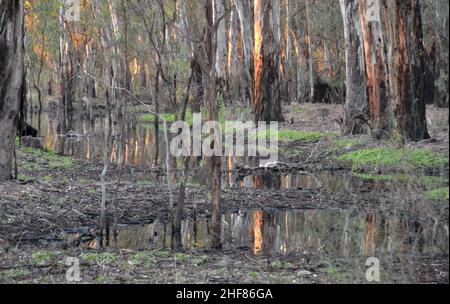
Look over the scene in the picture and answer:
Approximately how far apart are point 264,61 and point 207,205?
10339 millimetres

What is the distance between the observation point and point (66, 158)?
16391mm

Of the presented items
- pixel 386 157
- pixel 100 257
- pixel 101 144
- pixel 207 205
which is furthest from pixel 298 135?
pixel 100 257

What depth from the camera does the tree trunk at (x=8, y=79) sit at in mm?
11875

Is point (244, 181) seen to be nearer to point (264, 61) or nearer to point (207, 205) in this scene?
point (207, 205)

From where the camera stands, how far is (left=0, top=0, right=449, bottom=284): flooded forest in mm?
6719

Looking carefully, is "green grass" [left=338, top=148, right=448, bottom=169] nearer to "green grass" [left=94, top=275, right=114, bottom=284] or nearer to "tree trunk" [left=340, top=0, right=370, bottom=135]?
"tree trunk" [left=340, top=0, right=370, bottom=135]

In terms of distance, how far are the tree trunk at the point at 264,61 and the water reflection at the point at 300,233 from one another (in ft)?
34.2

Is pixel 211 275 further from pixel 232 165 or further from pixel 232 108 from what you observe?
pixel 232 108

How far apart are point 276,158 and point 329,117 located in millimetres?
8327

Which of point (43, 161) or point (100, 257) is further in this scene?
point (43, 161)

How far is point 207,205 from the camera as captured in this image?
427 inches

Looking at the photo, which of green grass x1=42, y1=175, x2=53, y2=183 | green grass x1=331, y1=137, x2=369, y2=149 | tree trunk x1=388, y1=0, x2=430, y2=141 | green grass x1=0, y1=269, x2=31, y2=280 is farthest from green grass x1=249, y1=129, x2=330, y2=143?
green grass x1=0, y1=269, x2=31, y2=280

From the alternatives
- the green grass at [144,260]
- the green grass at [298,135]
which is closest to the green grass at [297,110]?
the green grass at [298,135]

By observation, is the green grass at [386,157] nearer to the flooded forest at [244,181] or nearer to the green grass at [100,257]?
the flooded forest at [244,181]
